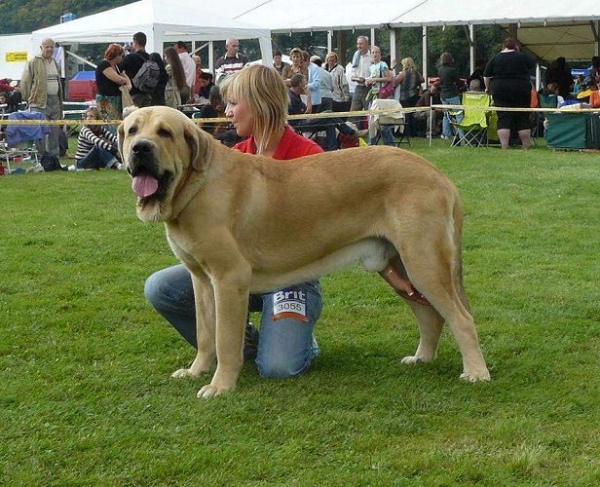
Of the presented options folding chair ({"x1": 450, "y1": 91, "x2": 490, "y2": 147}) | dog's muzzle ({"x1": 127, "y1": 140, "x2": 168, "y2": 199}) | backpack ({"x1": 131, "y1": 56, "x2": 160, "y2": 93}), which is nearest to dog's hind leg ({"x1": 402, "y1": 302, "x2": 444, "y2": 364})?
dog's muzzle ({"x1": 127, "y1": 140, "x2": 168, "y2": 199})

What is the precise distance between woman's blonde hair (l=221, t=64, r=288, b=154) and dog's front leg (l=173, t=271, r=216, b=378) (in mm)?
896

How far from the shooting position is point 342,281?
24.9ft

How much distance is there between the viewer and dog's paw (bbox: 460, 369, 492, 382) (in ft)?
16.6

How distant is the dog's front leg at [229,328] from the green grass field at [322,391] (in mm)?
96

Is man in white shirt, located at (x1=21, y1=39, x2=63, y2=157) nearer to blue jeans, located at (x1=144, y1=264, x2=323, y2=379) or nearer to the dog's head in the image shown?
blue jeans, located at (x1=144, y1=264, x2=323, y2=379)

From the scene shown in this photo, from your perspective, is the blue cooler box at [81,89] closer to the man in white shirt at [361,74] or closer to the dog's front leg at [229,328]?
the man in white shirt at [361,74]

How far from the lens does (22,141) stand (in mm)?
16297

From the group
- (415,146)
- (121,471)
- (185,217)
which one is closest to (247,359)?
(185,217)

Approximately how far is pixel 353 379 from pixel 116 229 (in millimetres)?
5312

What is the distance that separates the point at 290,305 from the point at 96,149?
1124 cm

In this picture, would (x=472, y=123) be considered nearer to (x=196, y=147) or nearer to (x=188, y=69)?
(x=188, y=69)

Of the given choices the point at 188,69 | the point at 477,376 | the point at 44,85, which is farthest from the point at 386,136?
the point at 477,376

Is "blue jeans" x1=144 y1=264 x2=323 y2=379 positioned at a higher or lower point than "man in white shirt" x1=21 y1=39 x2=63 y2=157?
lower

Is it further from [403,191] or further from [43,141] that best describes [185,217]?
[43,141]
